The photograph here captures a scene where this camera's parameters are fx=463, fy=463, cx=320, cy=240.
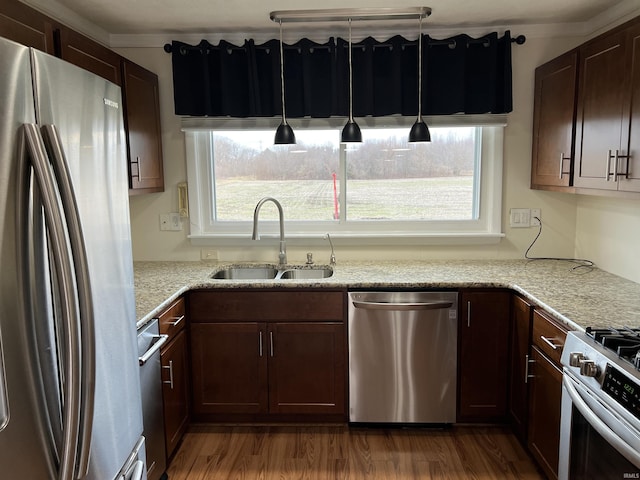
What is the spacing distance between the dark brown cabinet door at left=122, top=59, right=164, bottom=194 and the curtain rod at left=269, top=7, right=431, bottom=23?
0.86 metres

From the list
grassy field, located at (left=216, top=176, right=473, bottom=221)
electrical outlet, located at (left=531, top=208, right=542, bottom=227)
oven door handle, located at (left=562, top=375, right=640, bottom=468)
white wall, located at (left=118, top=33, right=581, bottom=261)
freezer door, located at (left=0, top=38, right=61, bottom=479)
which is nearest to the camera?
freezer door, located at (left=0, top=38, right=61, bottom=479)

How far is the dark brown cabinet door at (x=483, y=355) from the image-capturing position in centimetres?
252

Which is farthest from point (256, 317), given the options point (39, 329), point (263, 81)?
point (39, 329)

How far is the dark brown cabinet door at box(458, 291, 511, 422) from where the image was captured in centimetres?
252

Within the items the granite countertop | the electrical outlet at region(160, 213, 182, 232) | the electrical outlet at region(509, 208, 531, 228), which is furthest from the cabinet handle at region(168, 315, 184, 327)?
the electrical outlet at region(509, 208, 531, 228)

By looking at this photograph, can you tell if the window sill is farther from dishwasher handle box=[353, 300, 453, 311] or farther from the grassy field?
dishwasher handle box=[353, 300, 453, 311]

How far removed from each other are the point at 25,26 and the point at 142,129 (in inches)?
39.2

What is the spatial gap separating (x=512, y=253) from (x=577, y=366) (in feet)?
5.10

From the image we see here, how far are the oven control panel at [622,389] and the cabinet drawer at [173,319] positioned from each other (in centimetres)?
178

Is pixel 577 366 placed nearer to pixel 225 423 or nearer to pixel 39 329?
pixel 39 329

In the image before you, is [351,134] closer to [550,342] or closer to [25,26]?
[550,342]

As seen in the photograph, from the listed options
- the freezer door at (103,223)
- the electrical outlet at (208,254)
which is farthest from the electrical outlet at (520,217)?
the freezer door at (103,223)

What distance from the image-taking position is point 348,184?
3158 millimetres

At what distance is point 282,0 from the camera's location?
93.3 inches
